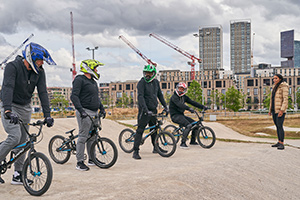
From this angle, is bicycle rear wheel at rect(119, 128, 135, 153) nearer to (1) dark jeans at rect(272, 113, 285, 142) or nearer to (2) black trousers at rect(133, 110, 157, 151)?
(2) black trousers at rect(133, 110, 157, 151)

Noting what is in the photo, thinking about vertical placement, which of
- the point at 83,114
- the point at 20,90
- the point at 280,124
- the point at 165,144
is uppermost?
the point at 20,90

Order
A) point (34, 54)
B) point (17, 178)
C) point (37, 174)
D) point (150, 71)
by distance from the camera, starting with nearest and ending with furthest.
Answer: point (37, 174)
point (34, 54)
point (17, 178)
point (150, 71)

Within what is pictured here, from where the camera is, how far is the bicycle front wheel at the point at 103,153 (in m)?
6.68

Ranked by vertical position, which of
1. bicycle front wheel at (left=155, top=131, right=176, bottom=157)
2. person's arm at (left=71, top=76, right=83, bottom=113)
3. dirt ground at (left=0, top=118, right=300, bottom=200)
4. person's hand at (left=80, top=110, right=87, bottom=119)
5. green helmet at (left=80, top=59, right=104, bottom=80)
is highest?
green helmet at (left=80, top=59, right=104, bottom=80)

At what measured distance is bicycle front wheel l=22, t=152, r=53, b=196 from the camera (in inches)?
180

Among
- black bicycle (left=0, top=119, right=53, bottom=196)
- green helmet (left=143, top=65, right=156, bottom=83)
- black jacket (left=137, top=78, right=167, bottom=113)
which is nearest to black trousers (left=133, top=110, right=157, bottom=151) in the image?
black jacket (left=137, top=78, right=167, bottom=113)

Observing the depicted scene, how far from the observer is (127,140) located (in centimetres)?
989

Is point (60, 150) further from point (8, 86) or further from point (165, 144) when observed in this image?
point (8, 86)

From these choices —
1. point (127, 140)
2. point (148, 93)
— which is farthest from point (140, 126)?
point (127, 140)

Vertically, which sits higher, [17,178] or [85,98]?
[85,98]

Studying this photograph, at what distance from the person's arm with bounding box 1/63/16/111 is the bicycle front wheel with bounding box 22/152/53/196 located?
863mm

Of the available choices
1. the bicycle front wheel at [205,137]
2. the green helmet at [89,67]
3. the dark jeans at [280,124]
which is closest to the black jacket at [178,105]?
the bicycle front wheel at [205,137]

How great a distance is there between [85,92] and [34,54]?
2.04 meters

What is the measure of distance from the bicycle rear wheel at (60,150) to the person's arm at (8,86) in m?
2.89
